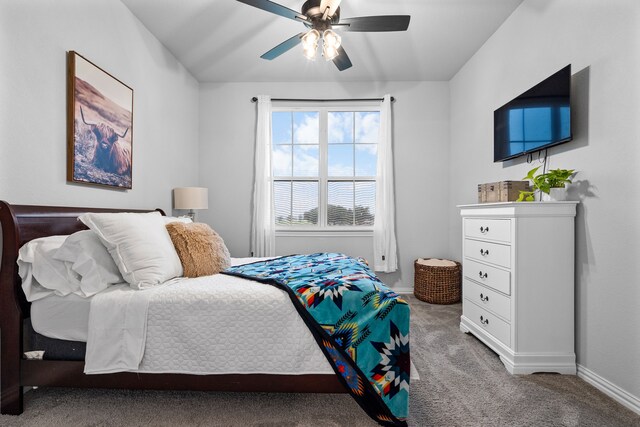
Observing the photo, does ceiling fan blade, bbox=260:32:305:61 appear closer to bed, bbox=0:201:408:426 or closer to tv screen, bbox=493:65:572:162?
tv screen, bbox=493:65:572:162

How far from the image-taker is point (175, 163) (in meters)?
3.39

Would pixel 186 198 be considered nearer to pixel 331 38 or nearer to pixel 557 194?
pixel 331 38

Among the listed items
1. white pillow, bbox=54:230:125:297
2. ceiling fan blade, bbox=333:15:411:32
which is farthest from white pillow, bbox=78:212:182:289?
ceiling fan blade, bbox=333:15:411:32

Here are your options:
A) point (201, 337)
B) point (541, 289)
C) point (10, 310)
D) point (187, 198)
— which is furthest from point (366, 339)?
point (187, 198)

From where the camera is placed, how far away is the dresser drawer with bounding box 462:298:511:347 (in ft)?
6.62

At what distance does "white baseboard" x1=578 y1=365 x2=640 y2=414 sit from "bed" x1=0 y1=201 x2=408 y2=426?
151 centimetres

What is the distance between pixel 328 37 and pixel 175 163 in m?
2.21

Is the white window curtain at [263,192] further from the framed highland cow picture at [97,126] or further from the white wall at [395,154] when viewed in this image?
the framed highland cow picture at [97,126]

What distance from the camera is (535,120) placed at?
2.24m

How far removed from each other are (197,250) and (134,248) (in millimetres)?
373

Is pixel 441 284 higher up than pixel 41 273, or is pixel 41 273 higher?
pixel 41 273

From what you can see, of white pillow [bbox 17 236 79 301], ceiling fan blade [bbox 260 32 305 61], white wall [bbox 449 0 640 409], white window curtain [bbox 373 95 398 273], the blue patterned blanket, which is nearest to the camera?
the blue patterned blanket

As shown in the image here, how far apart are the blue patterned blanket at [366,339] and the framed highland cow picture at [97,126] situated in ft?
5.73

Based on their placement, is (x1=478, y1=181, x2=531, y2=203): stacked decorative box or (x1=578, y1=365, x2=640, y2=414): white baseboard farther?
(x1=478, y1=181, x2=531, y2=203): stacked decorative box
